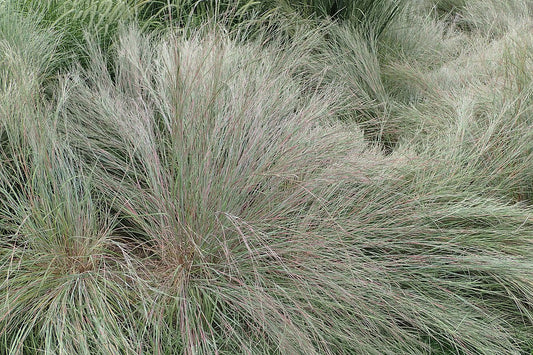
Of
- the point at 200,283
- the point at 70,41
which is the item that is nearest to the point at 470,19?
the point at 70,41

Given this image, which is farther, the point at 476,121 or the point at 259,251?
the point at 476,121

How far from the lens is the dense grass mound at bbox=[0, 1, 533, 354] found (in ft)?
5.90

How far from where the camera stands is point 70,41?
10.00 feet

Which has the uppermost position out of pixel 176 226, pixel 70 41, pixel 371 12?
pixel 371 12

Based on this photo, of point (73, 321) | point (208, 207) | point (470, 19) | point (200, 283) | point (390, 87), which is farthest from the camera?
point (470, 19)

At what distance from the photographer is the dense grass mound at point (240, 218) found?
1797mm

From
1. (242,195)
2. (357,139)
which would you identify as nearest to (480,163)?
(357,139)

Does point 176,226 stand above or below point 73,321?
above

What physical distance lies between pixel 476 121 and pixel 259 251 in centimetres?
141

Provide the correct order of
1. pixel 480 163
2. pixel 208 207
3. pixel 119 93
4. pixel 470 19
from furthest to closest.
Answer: pixel 470 19, pixel 119 93, pixel 480 163, pixel 208 207

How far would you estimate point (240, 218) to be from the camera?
185 cm

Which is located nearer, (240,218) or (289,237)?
(240,218)

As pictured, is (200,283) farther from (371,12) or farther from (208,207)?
(371,12)

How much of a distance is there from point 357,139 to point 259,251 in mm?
970
